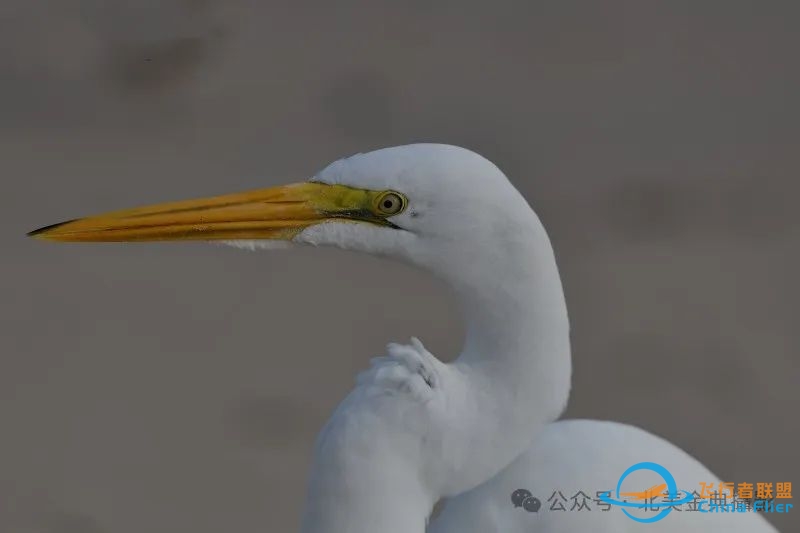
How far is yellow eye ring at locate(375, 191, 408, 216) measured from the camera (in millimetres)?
1644

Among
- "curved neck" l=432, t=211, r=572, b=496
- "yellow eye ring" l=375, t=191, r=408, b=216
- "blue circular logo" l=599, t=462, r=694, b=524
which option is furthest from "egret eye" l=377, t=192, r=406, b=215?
"blue circular logo" l=599, t=462, r=694, b=524

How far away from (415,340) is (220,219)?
333 mm

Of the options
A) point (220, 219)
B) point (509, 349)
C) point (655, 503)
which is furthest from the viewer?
point (655, 503)

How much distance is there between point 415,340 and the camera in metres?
1.71

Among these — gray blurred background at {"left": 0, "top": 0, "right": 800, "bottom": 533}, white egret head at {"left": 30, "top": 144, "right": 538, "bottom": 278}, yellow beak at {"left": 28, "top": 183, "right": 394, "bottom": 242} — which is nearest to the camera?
white egret head at {"left": 30, "top": 144, "right": 538, "bottom": 278}

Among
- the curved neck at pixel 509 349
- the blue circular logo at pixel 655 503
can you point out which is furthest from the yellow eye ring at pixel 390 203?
the blue circular logo at pixel 655 503

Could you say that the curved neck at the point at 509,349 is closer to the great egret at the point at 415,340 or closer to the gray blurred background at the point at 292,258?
the great egret at the point at 415,340

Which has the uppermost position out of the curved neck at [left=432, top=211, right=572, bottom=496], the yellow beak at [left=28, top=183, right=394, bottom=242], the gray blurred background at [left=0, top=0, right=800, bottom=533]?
the gray blurred background at [left=0, top=0, right=800, bottom=533]

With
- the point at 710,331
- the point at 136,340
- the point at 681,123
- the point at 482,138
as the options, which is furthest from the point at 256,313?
the point at 681,123

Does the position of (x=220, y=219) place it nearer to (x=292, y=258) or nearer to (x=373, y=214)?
(x=373, y=214)

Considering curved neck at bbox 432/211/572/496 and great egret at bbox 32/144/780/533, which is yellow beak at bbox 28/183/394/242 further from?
curved neck at bbox 432/211/572/496

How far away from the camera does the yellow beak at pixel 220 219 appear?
173 centimetres

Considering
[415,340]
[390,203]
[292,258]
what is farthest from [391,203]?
[292,258]

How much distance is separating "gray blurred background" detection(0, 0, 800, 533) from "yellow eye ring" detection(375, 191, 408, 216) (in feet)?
5.71
